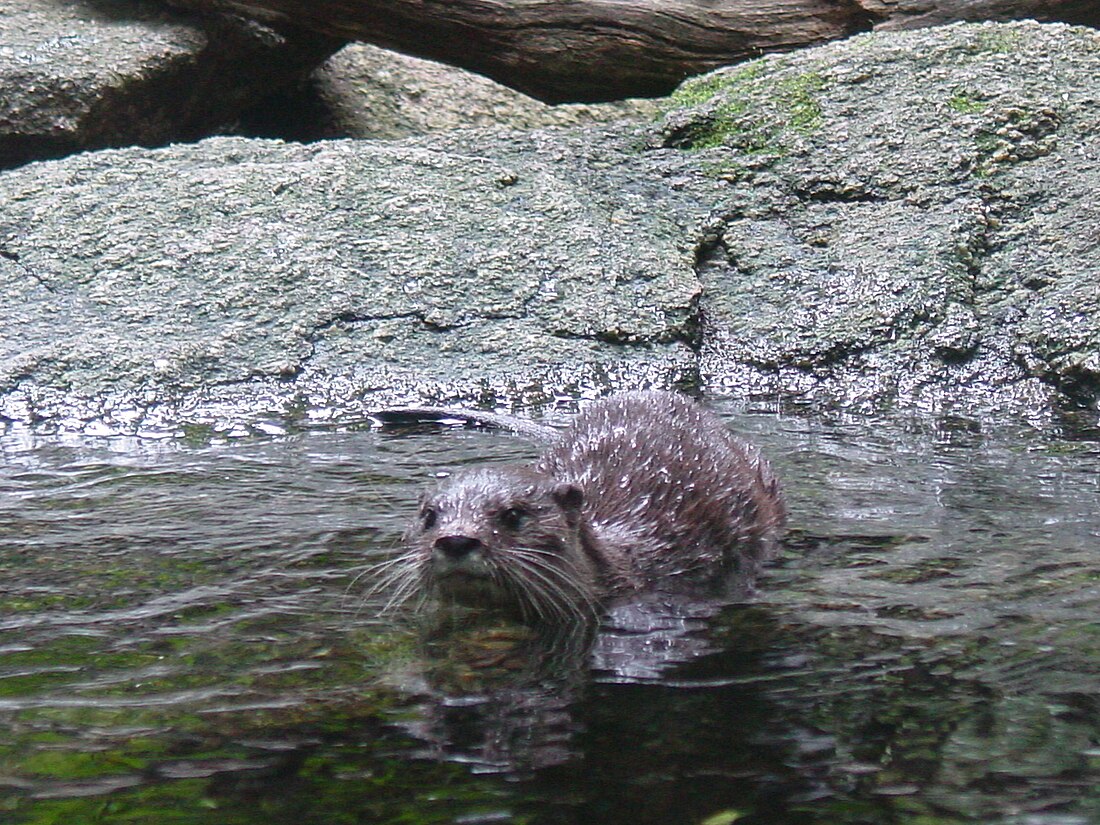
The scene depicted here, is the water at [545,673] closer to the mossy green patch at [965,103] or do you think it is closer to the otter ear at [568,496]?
the otter ear at [568,496]

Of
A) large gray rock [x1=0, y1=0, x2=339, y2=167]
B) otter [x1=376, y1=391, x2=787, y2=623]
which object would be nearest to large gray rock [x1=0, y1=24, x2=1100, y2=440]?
large gray rock [x1=0, y1=0, x2=339, y2=167]

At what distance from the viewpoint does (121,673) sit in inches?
100

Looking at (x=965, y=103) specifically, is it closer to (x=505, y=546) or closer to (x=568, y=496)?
(x=568, y=496)

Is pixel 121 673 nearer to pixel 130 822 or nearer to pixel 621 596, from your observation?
pixel 130 822

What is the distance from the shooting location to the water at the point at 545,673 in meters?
2.02

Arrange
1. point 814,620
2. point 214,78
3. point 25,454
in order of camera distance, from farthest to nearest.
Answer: point 214,78 → point 25,454 → point 814,620

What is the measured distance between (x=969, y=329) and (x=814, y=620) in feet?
8.34

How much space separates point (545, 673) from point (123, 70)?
5.01 meters

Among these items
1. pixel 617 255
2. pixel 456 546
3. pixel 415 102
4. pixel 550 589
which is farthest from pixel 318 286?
pixel 415 102

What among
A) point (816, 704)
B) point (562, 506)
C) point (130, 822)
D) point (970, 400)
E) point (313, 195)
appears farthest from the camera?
point (313, 195)

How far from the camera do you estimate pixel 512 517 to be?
3.12 metres

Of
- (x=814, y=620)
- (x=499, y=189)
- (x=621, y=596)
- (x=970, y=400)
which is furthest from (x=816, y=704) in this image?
(x=499, y=189)

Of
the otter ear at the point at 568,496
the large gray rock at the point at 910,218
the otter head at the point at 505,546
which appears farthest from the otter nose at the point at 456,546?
the large gray rock at the point at 910,218

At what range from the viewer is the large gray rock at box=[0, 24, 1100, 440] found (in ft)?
16.6
